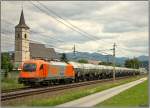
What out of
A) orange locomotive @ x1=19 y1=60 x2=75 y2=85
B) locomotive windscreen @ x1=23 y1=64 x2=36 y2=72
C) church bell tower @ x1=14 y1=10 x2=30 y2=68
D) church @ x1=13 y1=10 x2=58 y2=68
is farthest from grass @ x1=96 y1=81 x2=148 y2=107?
church bell tower @ x1=14 y1=10 x2=30 y2=68

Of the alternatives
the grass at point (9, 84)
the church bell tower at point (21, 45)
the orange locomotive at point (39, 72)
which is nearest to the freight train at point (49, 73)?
the orange locomotive at point (39, 72)

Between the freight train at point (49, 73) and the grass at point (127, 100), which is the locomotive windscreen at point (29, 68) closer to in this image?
the freight train at point (49, 73)

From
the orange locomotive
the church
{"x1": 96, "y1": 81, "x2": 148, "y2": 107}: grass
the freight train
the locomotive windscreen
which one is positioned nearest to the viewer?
{"x1": 96, "y1": 81, "x2": 148, "y2": 107}: grass

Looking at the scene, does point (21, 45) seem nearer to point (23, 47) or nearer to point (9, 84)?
point (23, 47)

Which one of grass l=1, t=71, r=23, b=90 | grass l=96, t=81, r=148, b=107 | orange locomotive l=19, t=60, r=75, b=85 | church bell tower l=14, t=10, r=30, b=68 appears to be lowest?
grass l=96, t=81, r=148, b=107

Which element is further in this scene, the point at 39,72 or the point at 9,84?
the point at 9,84

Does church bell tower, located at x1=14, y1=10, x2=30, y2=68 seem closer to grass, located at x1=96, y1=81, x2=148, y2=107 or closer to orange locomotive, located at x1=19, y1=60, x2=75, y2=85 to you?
orange locomotive, located at x1=19, y1=60, x2=75, y2=85

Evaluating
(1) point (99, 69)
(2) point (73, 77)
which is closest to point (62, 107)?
(2) point (73, 77)

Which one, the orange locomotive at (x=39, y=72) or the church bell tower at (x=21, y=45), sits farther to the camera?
the church bell tower at (x=21, y=45)

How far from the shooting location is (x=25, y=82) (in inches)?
1454

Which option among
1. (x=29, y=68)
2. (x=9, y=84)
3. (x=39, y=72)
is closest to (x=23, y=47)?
(x=9, y=84)

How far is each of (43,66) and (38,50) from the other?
11297cm

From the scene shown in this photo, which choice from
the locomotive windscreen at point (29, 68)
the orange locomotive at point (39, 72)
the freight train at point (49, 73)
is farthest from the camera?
the locomotive windscreen at point (29, 68)

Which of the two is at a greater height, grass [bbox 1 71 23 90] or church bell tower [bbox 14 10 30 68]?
church bell tower [bbox 14 10 30 68]
